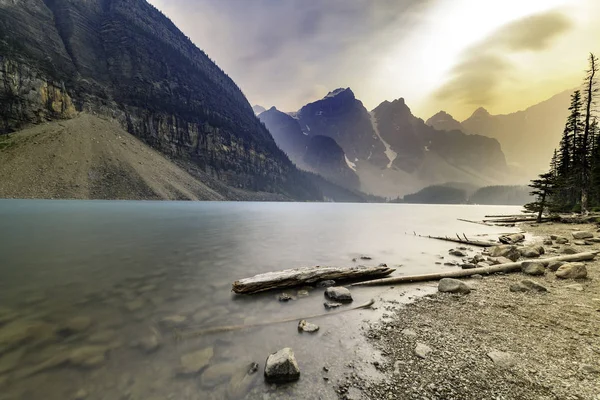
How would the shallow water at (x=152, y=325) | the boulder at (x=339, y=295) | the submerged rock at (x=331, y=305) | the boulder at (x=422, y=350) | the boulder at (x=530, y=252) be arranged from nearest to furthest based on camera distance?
the shallow water at (x=152, y=325) < the boulder at (x=422, y=350) < the submerged rock at (x=331, y=305) < the boulder at (x=339, y=295) < the boulder at (x=530, y=252)

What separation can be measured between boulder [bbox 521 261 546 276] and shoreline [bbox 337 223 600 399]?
89.0 inches

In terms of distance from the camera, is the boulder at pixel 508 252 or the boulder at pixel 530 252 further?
the boulder at pixel 530 252

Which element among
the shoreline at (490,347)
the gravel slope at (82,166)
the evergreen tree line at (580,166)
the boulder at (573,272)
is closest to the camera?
the shoreline at (490,347)

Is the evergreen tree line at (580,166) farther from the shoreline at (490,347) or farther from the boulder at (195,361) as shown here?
the boulder at (195,361)

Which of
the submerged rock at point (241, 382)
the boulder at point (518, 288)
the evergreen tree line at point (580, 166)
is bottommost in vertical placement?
the submerged rock at point (241, 382)

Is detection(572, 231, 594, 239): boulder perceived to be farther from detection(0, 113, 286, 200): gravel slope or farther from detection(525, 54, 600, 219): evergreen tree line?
detection(0, 113, 286, 200): gravel slope

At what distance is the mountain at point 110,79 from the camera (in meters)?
95.4

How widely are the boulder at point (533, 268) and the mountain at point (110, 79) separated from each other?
458 ft

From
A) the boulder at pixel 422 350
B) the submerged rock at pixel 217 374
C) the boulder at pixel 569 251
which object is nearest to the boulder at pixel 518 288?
the boulder at pixel 422 350

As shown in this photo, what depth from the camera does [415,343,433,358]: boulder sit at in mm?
6208

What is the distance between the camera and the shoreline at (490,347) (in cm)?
487

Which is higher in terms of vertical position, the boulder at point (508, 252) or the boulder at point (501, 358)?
the boulder at point (508, 252)

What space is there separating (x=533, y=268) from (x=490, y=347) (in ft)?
32.4

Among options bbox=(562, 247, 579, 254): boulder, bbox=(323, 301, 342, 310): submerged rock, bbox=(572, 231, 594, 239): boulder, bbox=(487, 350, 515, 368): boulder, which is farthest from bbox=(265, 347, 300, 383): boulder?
bbox=(572, 231, 594, 239): boulder
